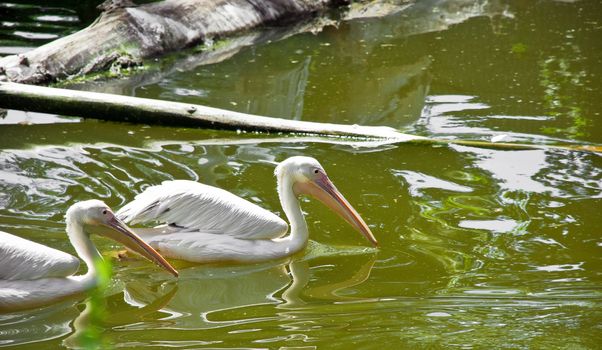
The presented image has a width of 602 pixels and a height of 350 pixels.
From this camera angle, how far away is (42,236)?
497cm

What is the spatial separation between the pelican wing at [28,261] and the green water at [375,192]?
0.16 meters

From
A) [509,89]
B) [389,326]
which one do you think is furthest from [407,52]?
[389,326]

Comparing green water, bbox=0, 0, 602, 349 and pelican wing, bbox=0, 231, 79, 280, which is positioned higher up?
pelican wing, bbox=0, 231, 79, 280

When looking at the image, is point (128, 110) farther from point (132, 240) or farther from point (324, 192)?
point (132, 240)

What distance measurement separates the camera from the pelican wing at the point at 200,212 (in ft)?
15.9

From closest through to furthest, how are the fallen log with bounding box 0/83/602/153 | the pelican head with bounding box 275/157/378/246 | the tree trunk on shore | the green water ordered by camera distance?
1. the green water
2. the pelican head with bounding box 275/157/378/246
3. the fallen log with bounding box 0/83/602/153
4. the tree trunk on shore

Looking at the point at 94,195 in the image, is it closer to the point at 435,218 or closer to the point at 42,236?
the point at 42,236

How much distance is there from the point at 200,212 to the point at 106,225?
53cm

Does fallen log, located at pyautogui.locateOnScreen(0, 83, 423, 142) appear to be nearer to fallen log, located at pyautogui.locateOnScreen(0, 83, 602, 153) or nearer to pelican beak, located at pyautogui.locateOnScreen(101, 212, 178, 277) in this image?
fallen log, located at pyautogui.locateOnScreen(0, 83, 602, 153)

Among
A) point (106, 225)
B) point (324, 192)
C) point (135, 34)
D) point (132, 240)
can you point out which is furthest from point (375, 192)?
point (135, 34)

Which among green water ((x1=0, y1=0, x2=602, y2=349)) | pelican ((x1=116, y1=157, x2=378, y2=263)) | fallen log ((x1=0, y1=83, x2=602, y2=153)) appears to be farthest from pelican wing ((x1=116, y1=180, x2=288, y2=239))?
fallen log ((x1=0, y1=83, x2=602, y2=153))


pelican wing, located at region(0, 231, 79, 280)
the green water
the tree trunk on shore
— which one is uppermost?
the tree trunk on shore

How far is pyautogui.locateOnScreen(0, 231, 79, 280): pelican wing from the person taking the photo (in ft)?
13.8

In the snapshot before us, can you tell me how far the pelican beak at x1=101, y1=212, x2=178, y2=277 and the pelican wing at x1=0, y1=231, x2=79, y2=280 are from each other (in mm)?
257
